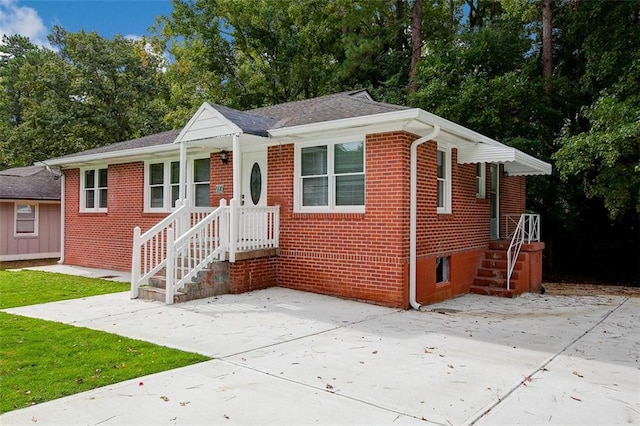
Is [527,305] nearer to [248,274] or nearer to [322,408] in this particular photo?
[248,274]

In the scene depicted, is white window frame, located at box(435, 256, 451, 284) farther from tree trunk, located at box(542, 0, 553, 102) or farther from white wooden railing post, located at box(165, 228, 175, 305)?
tree trunk, located at box(542, 0, 553, 102)

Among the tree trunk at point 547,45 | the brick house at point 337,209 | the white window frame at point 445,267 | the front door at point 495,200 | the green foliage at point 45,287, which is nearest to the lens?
the brick house at point 337,209

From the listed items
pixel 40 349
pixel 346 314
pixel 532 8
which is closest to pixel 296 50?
pixel 532 8

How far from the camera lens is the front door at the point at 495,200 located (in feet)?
41.6

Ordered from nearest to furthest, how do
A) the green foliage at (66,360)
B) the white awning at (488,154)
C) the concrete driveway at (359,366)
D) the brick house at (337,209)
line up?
the concrete driveway at (359,366) → the green foliage at (66,360) → the brick house at (337,209) → the white awning at (488,154)

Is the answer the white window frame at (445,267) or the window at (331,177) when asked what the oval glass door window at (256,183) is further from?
the white window frame at (445,267)

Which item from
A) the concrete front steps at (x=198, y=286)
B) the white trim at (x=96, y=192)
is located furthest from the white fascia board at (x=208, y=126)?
the white trim at (x=96, y=192)

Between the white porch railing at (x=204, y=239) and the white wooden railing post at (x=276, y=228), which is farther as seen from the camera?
the white wooden railing post at (x=276, y=228)

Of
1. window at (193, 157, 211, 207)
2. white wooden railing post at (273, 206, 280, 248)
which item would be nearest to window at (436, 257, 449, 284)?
white wooden railing post at (273, 206, 280, 248)

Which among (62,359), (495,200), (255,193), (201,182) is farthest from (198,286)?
(495,200)

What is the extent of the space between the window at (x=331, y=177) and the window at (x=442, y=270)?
2529 mm

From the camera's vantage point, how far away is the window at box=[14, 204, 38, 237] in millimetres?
17547

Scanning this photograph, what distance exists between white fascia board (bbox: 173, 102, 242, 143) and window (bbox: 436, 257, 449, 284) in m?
5.09

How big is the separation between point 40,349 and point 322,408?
3.52m
